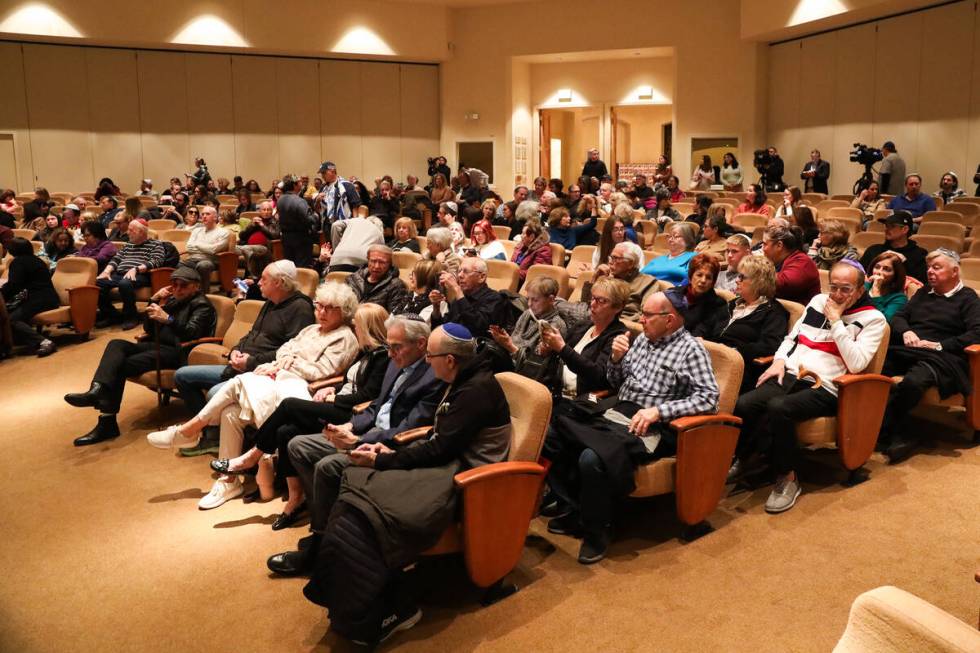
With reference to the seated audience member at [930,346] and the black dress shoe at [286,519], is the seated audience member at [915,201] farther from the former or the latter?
the black dress shoe at [286,519]

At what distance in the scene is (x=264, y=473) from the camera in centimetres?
450

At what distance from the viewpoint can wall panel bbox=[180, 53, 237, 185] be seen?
16.6 m

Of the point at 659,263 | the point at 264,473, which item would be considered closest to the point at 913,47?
the point at 659,263

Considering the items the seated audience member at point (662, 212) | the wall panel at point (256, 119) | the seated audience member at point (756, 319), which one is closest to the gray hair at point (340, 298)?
the seated audience member at point (756, 319)

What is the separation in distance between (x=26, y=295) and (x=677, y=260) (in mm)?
6012

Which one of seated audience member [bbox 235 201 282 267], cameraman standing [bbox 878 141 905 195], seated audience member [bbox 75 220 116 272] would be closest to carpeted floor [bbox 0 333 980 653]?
seated audience member [bbox 75 220 116 272]

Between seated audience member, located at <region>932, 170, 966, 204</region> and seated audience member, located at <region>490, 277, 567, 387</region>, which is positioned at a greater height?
seated audience member, located at <region>932, 170, 966, 204</region>

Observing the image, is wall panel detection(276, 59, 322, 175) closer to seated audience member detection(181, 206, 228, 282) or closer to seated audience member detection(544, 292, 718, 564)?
seated audience member detection(181, 206, 228, 282)

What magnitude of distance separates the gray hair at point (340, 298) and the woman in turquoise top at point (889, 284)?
121 inches

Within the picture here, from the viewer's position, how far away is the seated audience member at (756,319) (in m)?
4.56

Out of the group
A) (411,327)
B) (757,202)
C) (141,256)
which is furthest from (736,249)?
(141,256)

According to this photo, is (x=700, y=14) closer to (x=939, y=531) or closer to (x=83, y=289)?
(x=83, y=289)

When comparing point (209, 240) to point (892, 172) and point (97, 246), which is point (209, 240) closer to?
→ point (97, 246)

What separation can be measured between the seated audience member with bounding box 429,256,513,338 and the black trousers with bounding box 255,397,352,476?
1098 mm
